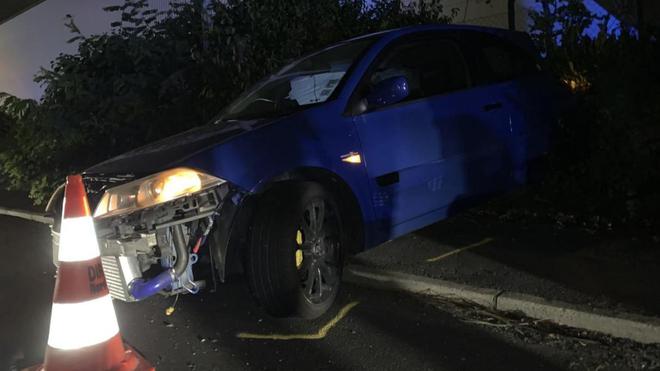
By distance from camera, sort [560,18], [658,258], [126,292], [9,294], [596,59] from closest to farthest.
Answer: [126,292] < [658,258] < [9,294] < [596,59] < [560,18]

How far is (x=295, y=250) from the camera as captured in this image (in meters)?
3.31

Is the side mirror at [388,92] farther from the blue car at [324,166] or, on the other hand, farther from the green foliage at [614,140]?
the green foliage at [614,140]

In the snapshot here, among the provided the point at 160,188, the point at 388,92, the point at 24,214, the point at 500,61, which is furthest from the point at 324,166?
the point at 24,214

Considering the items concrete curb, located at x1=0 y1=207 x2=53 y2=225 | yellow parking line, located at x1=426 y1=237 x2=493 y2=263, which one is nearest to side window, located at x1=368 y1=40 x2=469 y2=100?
yellow parking line, located at x1=426 y1=237 x2=493 y2=263

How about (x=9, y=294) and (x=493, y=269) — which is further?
(x=9, y=294)

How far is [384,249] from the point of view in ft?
15.4

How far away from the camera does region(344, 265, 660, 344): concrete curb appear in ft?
9.71

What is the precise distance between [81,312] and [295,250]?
1171mm

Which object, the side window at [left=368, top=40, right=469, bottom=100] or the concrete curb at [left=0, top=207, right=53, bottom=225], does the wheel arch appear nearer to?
the side window at [left=368, top=40, right=469, bottom=100]

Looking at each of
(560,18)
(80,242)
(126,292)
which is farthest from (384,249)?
(560,18)

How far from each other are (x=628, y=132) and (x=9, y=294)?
17.2 ft

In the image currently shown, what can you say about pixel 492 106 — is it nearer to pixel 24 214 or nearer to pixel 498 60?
pixel 498 60

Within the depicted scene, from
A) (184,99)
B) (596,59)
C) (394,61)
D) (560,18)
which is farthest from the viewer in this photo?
(184,99)

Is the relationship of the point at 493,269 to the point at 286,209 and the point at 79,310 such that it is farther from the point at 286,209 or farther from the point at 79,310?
the point at 79,310
